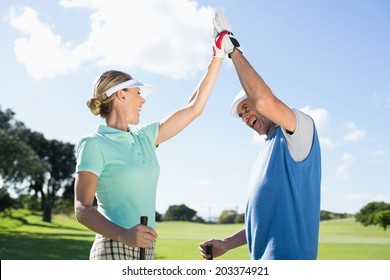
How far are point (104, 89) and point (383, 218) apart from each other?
1161 inches

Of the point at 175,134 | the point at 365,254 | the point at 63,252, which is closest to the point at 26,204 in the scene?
the point at 63,252

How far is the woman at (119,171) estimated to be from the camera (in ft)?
8.17

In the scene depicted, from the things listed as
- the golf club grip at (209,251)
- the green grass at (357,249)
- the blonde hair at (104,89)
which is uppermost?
the blonde hair at (104,89)

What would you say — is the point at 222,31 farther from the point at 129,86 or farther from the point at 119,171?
the point at 119,171

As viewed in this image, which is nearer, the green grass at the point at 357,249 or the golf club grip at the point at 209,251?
the golf club grip at the point at 209,251

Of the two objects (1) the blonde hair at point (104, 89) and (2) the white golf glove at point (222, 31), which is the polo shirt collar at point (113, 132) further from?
(2) the white golf glove at point (222, 31)

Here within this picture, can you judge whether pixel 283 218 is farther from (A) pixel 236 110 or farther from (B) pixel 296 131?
(A) pixel 236 110

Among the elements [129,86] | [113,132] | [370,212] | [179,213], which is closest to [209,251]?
[113,132]

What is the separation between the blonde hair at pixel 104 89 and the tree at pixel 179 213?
35.4 m

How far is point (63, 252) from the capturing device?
60.7ft

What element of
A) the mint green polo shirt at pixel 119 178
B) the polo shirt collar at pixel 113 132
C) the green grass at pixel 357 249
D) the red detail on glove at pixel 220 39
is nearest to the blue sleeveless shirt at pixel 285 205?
the mint green polo shirt at pixel 119 178

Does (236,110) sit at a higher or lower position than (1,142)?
lower
